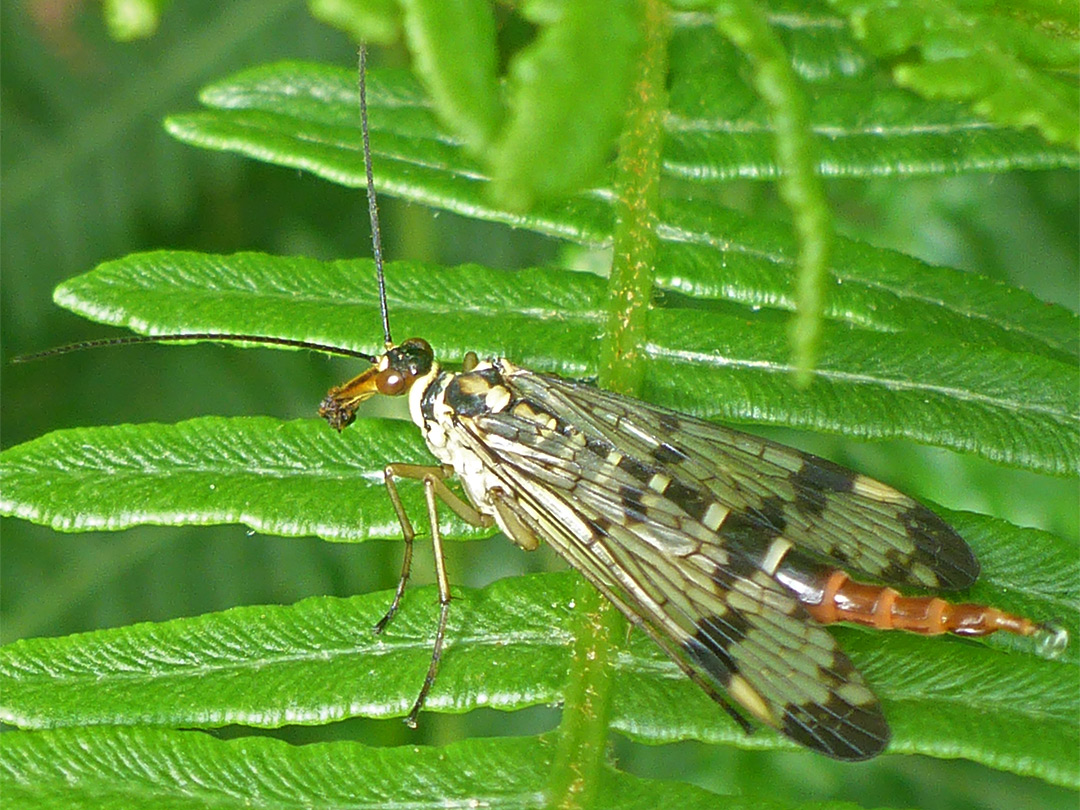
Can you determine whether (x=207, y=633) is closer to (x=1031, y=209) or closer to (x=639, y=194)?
(x=639, y=194)

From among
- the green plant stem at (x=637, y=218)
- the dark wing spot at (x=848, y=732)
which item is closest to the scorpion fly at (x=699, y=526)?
the dark wing spot at (x=848, y=732)

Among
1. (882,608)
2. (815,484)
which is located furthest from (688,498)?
(882,608)

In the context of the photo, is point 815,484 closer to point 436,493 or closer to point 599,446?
point 599,446

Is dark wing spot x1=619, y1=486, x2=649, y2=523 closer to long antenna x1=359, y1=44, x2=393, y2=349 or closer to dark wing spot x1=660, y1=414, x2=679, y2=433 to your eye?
dark wing spot x1=660, y1=414, x2=679, y2=433

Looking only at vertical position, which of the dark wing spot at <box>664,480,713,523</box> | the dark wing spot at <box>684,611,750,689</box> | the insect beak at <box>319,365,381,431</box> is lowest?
the dark wing spot at <box>684,611,750,689</box>

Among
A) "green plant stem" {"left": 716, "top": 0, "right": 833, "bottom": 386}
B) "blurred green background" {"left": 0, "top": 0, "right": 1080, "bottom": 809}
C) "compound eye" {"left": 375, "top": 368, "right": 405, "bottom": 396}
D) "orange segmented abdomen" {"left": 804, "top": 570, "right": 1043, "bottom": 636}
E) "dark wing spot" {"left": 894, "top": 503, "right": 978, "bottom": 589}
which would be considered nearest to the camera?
"green plant stem" {"left": 716, "top": 0, "right": 833, "bottom": 386}

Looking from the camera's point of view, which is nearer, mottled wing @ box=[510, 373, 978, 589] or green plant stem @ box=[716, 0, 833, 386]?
green plant stem @ box=[716, 0, 833, 386]

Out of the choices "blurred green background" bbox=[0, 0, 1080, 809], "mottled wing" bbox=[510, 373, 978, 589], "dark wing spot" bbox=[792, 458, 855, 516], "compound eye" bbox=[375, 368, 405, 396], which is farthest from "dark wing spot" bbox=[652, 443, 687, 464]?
"blurred green background" bbox=[0, 0, 1080, 809]
